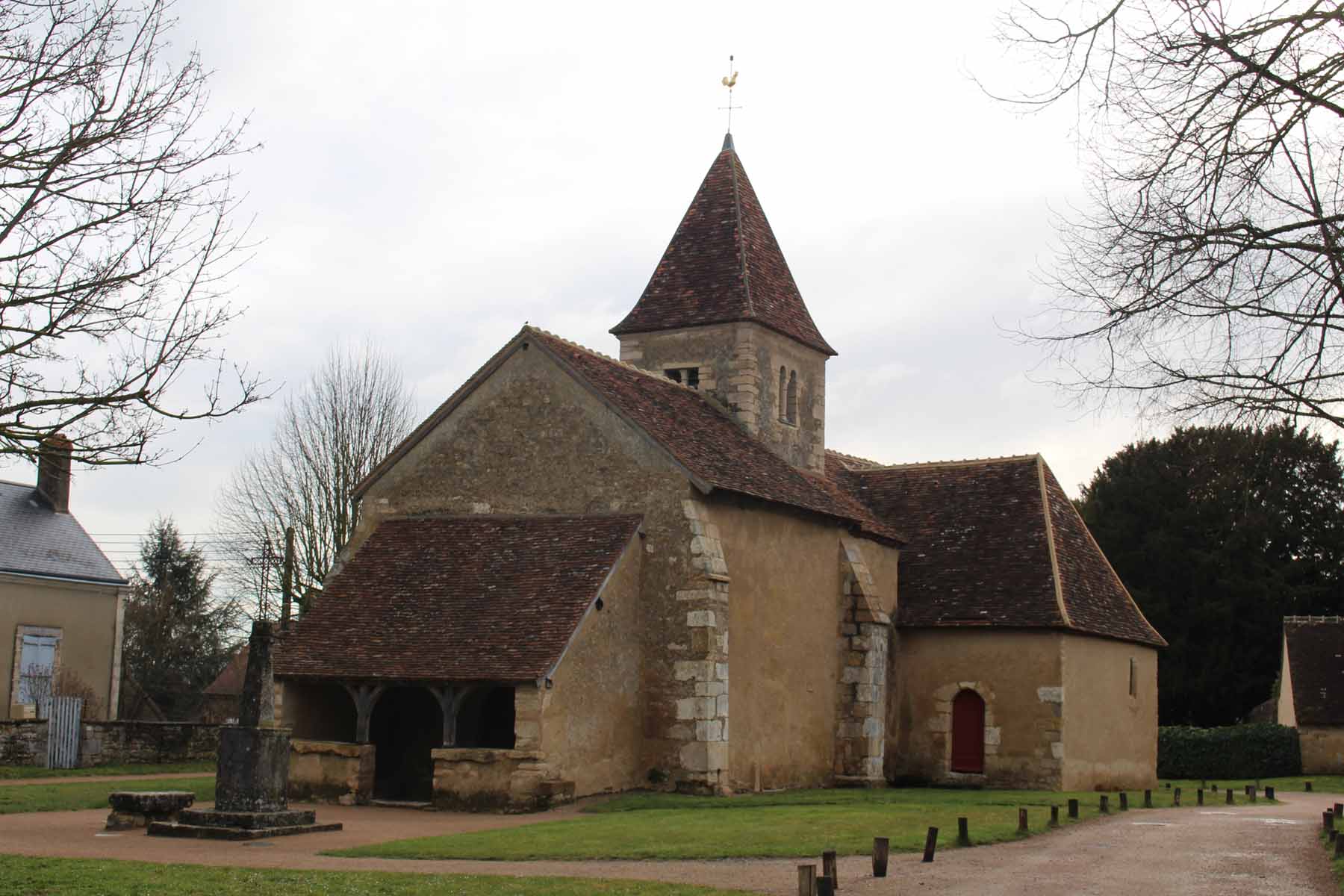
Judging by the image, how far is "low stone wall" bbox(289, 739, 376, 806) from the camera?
21484mm

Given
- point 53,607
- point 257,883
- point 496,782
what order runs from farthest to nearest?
1. point 53,607
2. point 496,782
3. point 257,883

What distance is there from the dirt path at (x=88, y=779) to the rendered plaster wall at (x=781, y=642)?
10986mm

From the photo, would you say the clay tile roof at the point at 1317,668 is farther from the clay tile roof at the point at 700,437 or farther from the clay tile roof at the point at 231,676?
the clay tile roof at the point at 231,676

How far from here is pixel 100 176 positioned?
1055 centimetres

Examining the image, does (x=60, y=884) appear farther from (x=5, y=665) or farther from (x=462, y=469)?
(x=5, y=665)

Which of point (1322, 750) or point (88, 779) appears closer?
point (88, 779)

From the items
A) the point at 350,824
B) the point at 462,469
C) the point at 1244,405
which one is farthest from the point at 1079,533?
the point at 1244,405

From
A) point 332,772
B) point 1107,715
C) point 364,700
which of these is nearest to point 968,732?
point 1107,715

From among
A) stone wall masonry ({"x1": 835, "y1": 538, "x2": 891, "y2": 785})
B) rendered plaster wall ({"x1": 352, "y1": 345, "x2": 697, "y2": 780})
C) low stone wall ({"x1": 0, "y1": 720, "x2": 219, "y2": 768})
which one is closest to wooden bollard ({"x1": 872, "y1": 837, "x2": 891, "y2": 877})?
rendered plaster wall ({"x1": 352, "y1": 345, "x2": 697, "y2": 780})

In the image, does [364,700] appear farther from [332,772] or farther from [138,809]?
[138,809]

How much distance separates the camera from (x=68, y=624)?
34.4 meters

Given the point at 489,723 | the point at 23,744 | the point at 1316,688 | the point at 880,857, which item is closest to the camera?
the point at 880,857

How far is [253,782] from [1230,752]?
31.1m

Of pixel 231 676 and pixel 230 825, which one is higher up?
pixel 231 676
